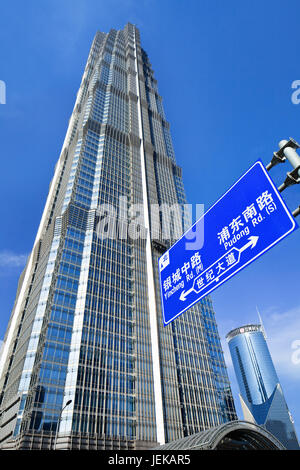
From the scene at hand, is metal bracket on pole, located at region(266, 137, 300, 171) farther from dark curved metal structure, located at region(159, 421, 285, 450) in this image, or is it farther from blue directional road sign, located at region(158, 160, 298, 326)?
dark curved metal structure, located at region(159, 421, 285, 450)

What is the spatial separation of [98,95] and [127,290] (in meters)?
69.5

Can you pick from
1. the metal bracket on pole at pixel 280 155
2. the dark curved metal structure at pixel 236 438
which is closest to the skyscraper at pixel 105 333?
the dark curved metal structure at pixel 236 438

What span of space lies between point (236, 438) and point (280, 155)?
36.2 m

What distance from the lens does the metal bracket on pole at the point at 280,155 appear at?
5.12 meters

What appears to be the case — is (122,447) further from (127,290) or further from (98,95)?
(98,95)

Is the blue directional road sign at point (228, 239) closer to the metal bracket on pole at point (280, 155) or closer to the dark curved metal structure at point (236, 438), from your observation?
the metal bracket on pole at point (280, 155)

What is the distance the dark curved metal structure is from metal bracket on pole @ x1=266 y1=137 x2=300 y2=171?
104 feet

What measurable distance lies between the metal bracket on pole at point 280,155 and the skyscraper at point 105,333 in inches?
1430

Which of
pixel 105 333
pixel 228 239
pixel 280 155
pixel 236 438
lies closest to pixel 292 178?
pixel 280 155

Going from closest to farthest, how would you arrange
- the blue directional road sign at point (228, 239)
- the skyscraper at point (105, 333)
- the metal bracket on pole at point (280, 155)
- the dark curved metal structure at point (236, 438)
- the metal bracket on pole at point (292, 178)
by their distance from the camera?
1. the metal bracket on pole at point (292, 178)
2. the metal bracket on pole at point (280, 155)
3. the blue directional road sign at point (228, 239)
4. the dark curved metal structure at point (236, 438)
5. the skyscraper at point (105, 333)

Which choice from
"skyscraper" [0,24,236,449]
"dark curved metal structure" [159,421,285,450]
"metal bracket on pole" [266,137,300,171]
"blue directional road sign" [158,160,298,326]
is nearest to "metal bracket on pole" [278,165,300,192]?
"blue directional road sign" [158,160,298,326]

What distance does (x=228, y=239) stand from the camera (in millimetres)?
6492

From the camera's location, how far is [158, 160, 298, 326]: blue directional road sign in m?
5.56
